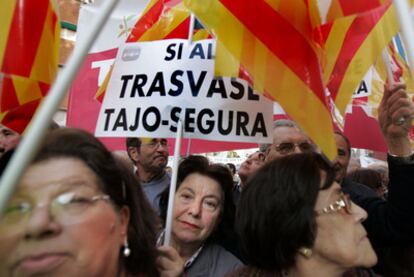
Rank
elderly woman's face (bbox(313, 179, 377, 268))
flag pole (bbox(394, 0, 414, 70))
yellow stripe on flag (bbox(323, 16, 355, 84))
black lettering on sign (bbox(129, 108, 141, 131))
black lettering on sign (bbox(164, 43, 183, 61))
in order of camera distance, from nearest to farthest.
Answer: flag pole (bbox(394, 0, 414, 70)) < elderly woman's face (bbox(313, 179, 377, 268)) < yellow stripe on flag (bbox(323, 16, 355, 84)) < black lettering on sign (bbox(129, 108, 141, 131)) < black lettering on sign (bbox(164, 43, 183, 61))

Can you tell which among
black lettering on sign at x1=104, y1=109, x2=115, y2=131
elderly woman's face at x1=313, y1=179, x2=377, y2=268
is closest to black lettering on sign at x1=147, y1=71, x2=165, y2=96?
black lettering on sign at x1=104, y1=109, x2=115, y2=131

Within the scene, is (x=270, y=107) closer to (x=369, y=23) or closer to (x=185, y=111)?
(x=185, y=111)

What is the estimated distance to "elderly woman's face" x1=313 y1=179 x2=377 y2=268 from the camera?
161cm

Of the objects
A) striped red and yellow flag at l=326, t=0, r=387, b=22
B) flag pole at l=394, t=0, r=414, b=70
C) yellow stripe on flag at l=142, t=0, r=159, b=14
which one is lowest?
flag pole at l=394, t=0, r=414, b=70

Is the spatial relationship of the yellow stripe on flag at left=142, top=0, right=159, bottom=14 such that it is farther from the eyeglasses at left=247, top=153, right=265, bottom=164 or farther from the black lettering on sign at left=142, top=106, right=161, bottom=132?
the eyeglasses at left=247, top=153, right=265, bottom=164

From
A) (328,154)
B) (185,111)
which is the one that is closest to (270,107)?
(185,111)

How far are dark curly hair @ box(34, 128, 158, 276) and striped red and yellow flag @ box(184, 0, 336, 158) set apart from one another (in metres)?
0.69

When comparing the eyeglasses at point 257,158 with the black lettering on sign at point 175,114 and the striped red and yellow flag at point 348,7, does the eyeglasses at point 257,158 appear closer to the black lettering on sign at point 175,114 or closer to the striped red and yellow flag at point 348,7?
the black lettering on sign at point 175,114

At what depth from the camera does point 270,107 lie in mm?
2566

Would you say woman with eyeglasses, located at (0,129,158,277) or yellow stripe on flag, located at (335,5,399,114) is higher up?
yellow stripe on flag, located at (335,5,399,114)

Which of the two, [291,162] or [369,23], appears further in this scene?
[369,23]

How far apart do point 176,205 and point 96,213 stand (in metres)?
1.12

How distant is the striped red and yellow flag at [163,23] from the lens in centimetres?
268

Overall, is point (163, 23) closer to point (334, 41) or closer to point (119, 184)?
point (334, 41)
